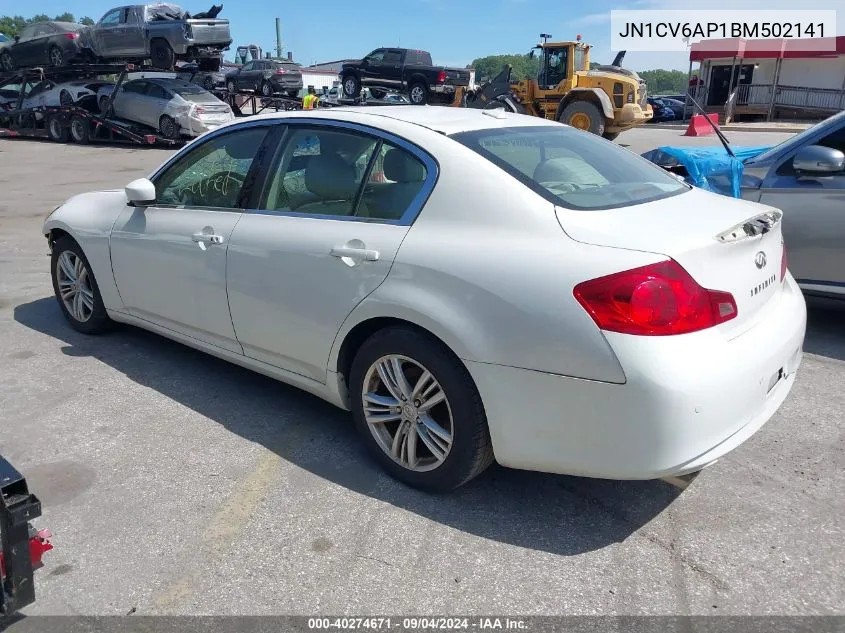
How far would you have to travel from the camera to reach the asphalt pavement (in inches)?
94.7

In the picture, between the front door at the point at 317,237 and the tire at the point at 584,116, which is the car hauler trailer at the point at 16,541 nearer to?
the front door at the point at 317,237

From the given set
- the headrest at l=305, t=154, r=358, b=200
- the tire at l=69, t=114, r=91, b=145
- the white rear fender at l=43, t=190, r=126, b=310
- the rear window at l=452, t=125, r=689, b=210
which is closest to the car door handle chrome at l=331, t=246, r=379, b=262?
the headrest at l=305, t=154, r=358, b=200

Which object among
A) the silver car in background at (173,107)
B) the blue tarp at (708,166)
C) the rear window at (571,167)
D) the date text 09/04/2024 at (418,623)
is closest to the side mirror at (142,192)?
the rear window at (571,167)

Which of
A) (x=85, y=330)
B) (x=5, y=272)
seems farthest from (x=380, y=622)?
(x=5, y=272)

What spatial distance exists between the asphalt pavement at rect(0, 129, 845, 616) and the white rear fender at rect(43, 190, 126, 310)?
69 cm

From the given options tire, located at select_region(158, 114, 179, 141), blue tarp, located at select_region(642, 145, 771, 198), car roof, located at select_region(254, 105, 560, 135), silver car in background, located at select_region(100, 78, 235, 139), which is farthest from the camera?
tire, located at select_region(158, 114, 179, 141)

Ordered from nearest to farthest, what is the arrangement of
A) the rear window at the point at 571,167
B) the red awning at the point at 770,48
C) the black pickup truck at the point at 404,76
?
the rear window at the point at 571,167
the black pickup truck at the point at 404,76
the red awning at the point at 770,48

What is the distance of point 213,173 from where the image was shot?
3973mm

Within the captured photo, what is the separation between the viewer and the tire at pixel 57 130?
21.7m

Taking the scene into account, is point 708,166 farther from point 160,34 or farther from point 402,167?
point 160,34

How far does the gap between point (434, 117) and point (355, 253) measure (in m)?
0.86

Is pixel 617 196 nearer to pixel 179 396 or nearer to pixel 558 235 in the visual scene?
pixel 558 235

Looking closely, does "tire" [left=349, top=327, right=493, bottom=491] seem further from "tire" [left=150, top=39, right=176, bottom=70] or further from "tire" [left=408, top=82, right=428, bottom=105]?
"tire" [left=408, top=82, right=428, bottom=105]

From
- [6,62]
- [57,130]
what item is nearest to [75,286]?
[57,130]
